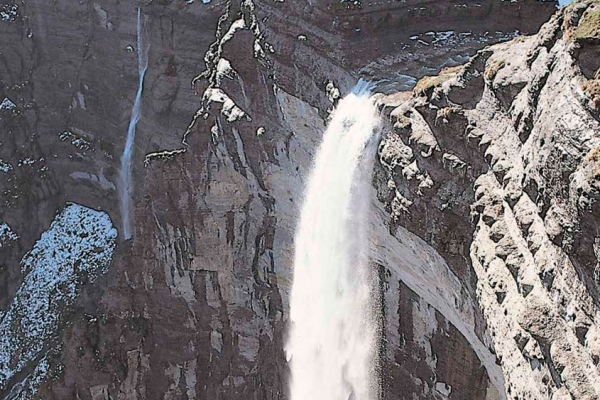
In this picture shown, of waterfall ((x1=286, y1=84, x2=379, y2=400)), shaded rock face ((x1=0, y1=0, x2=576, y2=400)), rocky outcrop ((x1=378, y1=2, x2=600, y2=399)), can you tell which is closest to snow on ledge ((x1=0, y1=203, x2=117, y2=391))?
shaded rock face ((x1=0, y1=0, x2=576, y2=400))

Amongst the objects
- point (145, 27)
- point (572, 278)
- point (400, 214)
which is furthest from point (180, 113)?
point (572, 278)

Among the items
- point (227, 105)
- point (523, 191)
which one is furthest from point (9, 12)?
point (523, 191)

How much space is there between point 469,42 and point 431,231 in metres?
9.18

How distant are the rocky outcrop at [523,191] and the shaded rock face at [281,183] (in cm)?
5

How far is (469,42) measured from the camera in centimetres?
2473

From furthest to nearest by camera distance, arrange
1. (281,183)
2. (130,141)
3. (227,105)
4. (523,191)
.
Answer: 1. (130,141)
2. (227,105)
3. (281,183)
4. (523,191)

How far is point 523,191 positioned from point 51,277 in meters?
43.5

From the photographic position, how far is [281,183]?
101 feet

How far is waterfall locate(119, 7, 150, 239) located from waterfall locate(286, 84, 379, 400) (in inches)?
899

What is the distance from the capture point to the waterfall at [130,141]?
49.0 m

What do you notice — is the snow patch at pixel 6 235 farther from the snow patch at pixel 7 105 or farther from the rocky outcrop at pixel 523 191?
the rocky outcrop at pixel 523 191

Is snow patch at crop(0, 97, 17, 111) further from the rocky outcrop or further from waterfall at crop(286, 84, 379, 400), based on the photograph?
the rocky outcrop

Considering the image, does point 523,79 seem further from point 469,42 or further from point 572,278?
point 469,42

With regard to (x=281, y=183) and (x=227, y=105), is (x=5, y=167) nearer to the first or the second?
(x=227, y=105)
